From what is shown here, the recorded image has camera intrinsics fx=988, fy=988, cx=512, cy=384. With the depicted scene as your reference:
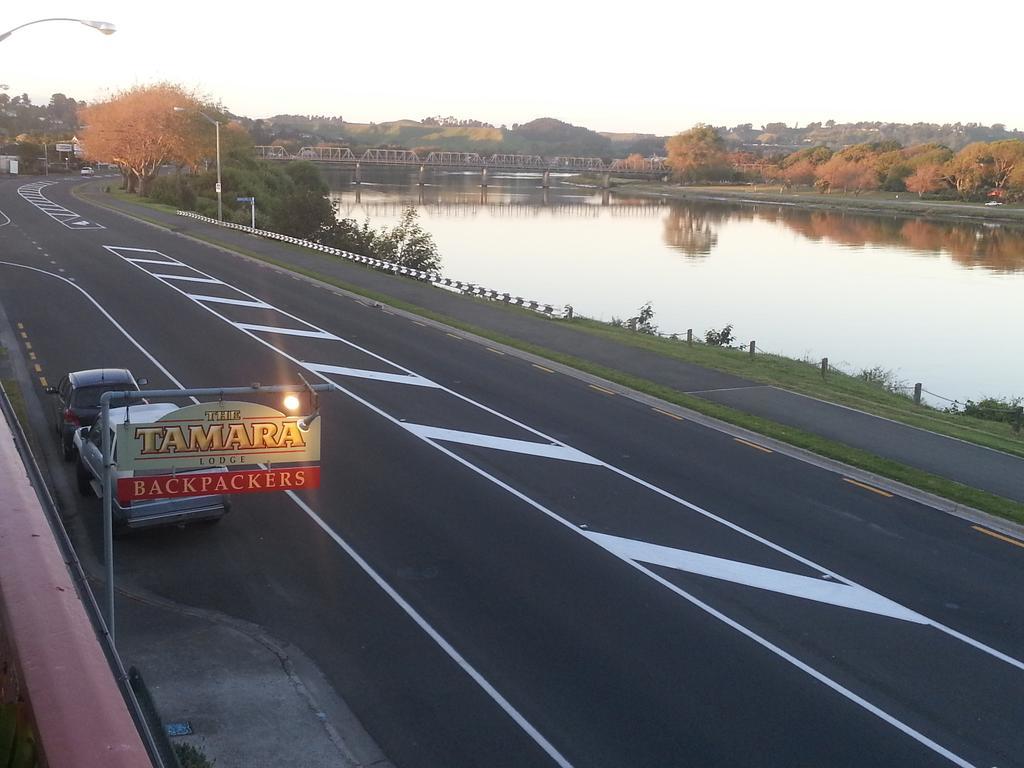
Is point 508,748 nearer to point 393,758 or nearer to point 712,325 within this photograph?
point 393,758

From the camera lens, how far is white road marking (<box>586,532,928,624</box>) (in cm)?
1203

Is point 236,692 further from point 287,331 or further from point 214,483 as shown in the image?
point 287,331

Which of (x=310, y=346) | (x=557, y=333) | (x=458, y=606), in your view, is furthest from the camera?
(x=557, y=333)

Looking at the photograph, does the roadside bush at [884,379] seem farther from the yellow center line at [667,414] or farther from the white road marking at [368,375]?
the white road marking at [368,375]

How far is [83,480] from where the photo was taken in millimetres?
14617

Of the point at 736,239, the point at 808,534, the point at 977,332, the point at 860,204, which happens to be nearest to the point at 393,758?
the point at 808,534

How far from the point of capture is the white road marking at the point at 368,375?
22977mm

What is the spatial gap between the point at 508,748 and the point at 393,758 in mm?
1027

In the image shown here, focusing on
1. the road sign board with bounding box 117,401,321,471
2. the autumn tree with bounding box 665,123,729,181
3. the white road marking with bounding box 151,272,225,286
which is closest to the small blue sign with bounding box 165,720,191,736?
the road sign board with bounding box 117,401,321,471

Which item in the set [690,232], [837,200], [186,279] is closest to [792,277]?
[690,232]

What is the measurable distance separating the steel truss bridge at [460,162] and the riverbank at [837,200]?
3.55 m

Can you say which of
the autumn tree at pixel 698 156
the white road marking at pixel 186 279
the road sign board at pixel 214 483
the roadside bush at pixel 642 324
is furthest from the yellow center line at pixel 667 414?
the autumn tree at pixel 698 156

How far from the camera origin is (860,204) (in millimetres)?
129125

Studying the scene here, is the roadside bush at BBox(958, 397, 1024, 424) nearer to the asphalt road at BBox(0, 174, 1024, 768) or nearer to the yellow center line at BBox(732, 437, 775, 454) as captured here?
the yellow center line at BBox(732, 437, 775, 454)
